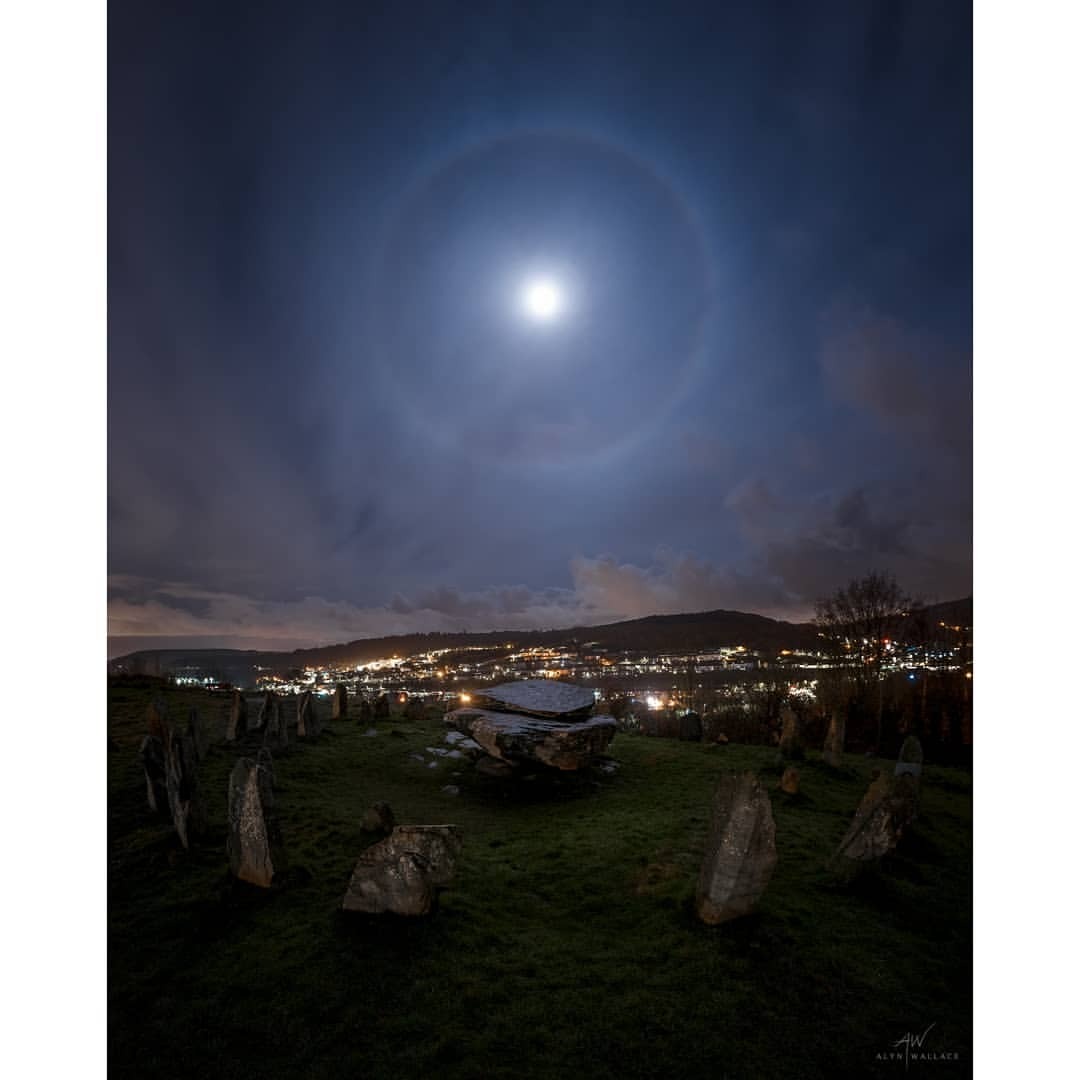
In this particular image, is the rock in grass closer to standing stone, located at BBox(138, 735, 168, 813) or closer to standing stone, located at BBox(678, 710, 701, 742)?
→ standing stone, located at BBox(138, 735, 168, 813)

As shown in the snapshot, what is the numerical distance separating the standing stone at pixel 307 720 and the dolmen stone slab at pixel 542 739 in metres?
5.29

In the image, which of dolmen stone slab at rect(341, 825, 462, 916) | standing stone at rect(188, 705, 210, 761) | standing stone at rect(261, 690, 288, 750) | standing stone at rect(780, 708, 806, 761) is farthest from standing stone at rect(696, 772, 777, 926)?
standing stone at rect(261, 690, 288, 750)

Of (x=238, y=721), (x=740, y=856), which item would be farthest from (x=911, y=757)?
(x=238, y=721)

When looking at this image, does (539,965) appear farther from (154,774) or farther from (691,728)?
(691,728)

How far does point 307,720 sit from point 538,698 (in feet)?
23.3

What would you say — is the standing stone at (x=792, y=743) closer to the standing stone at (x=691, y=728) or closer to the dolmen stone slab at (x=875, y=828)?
the standing stone at (x=691, y=728)

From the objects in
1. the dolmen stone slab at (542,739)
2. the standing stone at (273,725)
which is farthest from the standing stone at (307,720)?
the dolmen stone slab at (542,739)

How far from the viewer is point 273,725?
50.3 ft

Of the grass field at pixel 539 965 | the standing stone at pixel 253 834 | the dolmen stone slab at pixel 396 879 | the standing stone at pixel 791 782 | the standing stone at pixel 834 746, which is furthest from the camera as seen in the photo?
the standing stone at pixel 834 746

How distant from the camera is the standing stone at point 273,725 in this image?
48.5ft

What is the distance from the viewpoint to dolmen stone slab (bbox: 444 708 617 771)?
504 inches

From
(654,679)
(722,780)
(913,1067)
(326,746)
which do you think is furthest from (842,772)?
(326,746)

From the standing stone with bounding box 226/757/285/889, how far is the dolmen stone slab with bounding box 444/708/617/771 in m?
6.63
